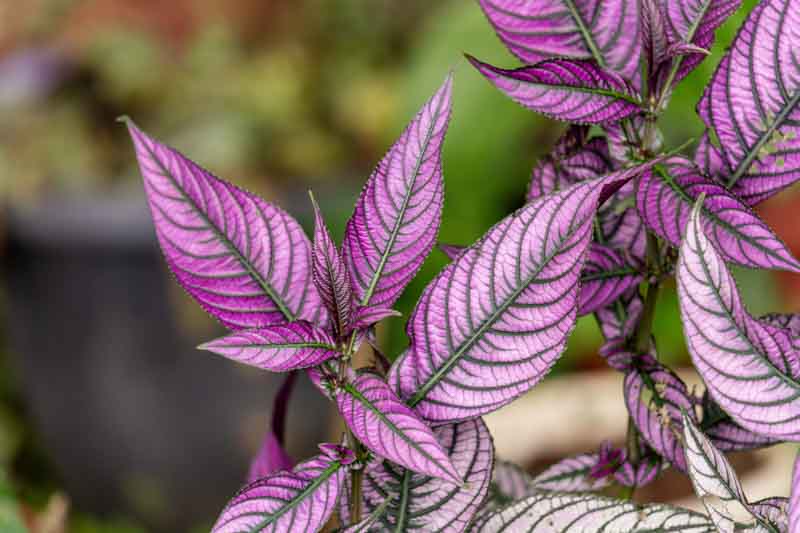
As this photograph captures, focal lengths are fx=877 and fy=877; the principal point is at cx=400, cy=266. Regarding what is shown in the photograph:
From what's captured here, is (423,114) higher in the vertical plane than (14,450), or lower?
higher

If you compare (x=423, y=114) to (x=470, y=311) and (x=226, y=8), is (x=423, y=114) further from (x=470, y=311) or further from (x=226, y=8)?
(x=226, y=8)

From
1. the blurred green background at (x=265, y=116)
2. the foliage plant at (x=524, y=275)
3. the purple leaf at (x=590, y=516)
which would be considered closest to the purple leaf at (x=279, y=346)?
the foliage plant at (x=524, y=275)

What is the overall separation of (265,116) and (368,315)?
1392 millimetres

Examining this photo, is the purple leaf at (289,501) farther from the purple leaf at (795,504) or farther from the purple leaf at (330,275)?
the purple leaf at (795,504)

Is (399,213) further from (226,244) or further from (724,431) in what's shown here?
(724,431)

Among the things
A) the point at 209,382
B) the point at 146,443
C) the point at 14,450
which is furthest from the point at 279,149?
the point at 14,450

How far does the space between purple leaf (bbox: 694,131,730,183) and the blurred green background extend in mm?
890

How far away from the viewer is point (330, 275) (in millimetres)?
319

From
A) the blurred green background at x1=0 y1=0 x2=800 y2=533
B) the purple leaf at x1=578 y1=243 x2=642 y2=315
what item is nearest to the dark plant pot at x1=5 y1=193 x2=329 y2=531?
the blurred green background at x1=0 y1=0 x2=800 y2=533

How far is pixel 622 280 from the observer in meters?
0.39

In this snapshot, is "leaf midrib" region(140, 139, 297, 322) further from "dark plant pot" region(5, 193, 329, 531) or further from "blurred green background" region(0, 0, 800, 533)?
"dark plant pot" region(5, 193, 329, 531)

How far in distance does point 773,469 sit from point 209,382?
94 centimetres

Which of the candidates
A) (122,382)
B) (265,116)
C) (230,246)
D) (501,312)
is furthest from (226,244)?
(265,116)

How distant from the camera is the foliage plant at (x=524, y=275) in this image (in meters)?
0.32
